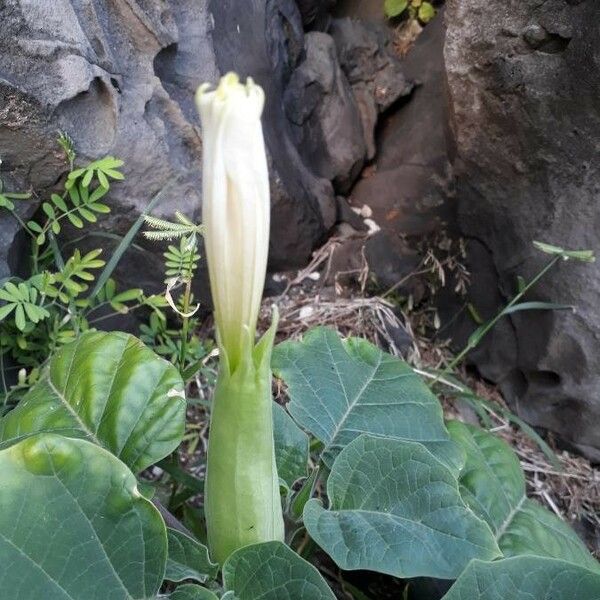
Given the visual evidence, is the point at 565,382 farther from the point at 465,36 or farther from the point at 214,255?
the point at 214,255

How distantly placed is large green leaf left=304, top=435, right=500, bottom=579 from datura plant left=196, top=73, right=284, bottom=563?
0.26ft

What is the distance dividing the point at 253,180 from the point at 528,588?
0.46 m

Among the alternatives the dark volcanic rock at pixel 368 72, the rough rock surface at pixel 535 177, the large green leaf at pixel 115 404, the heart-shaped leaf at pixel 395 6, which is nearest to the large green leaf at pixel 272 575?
the large green leaf at pixel 115 404

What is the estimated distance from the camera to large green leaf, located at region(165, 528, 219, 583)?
2.20 feet

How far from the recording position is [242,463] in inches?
25.3

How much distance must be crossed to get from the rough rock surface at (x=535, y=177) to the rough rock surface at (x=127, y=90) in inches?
16.8

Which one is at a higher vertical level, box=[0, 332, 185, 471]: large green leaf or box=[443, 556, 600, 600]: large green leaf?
box=[0, 332, 185, 471]: large green leaf

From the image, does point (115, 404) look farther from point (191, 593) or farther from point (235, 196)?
point (235, 196)

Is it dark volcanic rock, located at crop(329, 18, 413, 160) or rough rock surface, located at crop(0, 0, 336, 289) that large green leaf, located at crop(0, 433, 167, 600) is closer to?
rough rock surface, located at crop(0, 0, 336, 289)

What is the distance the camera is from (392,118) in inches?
74.0

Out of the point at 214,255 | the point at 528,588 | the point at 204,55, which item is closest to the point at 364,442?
the point at 528,588

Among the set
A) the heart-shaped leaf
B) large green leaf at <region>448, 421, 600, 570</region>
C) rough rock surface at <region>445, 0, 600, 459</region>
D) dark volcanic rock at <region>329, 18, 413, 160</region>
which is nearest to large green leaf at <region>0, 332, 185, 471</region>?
large green leaf at <region>448, 421, 600, 570</region>

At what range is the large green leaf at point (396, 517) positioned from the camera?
69cm

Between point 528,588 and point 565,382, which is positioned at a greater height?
point 528,588
